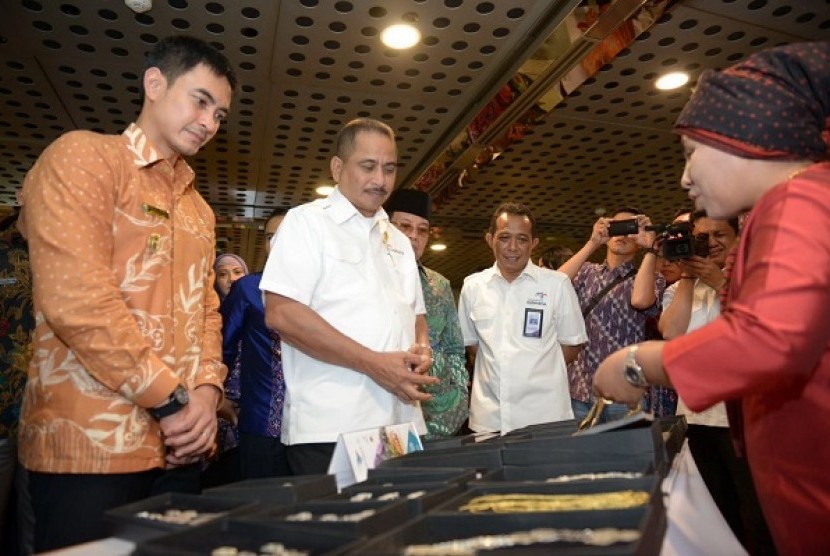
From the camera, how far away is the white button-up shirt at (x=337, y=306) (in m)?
1.79

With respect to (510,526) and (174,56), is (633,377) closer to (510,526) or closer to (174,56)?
(510,526)

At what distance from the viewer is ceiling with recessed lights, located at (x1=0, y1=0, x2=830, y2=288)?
71.6 inches

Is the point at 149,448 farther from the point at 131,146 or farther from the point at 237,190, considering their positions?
the point at 237,190

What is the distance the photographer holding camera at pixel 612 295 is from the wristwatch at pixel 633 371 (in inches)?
77.2

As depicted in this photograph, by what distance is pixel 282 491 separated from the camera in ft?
3.23

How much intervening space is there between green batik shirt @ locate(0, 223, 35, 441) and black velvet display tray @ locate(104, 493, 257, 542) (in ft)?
4.59

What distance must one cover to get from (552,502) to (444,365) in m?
1.91

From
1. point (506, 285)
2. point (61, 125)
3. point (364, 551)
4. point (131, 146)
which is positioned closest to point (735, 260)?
point (364, 551)

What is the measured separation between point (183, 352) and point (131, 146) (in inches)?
21.0

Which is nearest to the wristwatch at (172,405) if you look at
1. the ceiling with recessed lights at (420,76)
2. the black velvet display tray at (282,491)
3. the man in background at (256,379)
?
the black velvet display tray at (282,491)

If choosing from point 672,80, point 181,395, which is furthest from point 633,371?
point 672,80

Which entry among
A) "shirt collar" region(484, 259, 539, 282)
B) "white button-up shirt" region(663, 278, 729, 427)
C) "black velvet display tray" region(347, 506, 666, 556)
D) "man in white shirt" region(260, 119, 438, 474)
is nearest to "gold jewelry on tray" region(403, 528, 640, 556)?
"black velvet display tray" region(347, 506, 666, 556)

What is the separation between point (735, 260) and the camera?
1.23 m

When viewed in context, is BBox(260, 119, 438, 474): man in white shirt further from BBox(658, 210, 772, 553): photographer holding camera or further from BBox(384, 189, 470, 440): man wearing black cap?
BBox(658, 210, 772, 553): photographer holding camera
